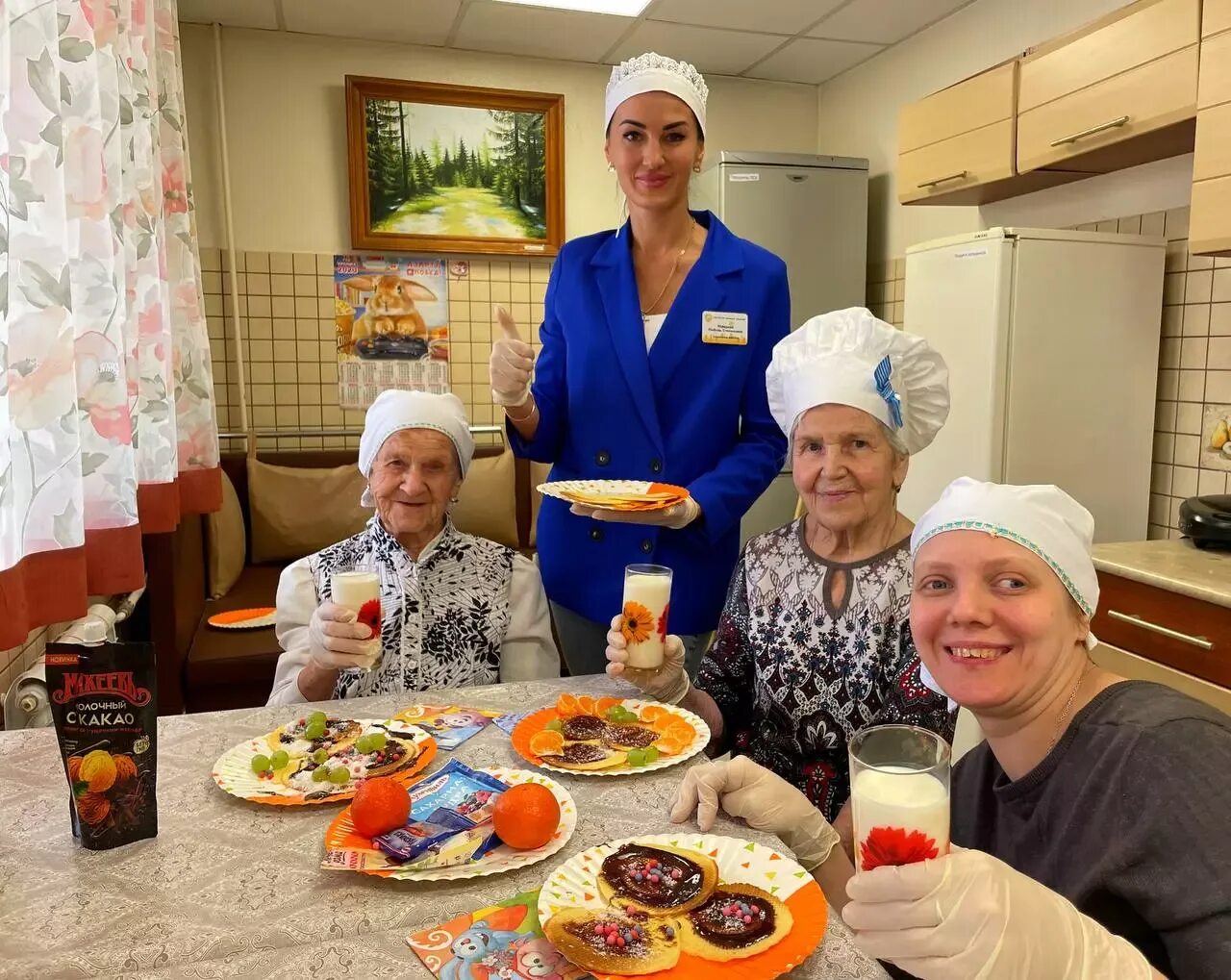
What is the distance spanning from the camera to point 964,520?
3.57ft

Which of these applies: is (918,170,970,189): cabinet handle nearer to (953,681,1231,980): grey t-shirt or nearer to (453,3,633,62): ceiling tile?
(453,3,633,62): ceiling tile

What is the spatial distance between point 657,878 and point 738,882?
3.5 inches

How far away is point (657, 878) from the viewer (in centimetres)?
97

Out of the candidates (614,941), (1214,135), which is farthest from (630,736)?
(1214,135)

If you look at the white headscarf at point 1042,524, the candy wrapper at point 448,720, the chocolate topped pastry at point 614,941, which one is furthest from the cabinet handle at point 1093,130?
the chocolate topped pastry at point 614,941

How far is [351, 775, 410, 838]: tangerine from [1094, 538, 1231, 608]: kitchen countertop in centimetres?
192

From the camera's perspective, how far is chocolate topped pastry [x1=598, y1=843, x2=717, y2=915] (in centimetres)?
94

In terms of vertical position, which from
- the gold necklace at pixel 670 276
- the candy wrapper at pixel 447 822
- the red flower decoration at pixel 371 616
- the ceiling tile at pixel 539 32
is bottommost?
the candy wrapper at pixel 447 822

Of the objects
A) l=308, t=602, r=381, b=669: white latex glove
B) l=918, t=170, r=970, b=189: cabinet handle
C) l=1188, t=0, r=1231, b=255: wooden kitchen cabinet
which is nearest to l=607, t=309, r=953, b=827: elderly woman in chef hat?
l=308, t=602, r=381, b=669: white latex glove

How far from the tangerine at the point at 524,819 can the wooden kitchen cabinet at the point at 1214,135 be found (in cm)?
225

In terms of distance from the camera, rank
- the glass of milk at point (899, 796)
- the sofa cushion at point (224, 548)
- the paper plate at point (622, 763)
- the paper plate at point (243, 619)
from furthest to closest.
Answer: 1. the sofa cushion at point (224, 548)
2. the paper plate at point (243, 619)
3. the paper plate at point (622, 763)
4. the glass of milk at point (899, 796)

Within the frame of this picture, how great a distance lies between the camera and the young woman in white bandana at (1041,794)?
792 millimetres

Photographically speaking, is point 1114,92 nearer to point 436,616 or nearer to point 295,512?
point 436,616

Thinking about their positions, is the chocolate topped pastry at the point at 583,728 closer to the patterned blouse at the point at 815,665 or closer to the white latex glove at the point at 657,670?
the white latex glove at the point at 657,670
